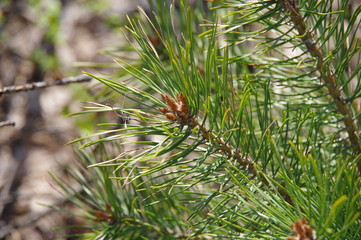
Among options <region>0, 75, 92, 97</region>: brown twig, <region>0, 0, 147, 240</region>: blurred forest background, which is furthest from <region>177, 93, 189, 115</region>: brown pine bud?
<region>0, 0, 147, 240</region>: blurred forest background

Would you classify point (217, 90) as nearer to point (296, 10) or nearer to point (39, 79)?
point (296, 10)

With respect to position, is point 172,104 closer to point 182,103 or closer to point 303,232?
point 182,103

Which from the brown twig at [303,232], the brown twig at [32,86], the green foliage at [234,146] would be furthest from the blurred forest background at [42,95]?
the brown twig at [303,232]

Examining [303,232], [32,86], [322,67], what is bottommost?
[32,86]

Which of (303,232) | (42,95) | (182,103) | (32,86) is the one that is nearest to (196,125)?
(182,103)

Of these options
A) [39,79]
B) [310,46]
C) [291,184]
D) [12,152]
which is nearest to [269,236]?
[291,184]

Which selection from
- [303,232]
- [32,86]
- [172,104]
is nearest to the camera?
[303,232]
